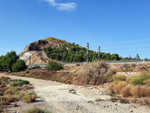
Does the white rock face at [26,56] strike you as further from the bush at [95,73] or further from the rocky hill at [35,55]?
the bush at [95,73]

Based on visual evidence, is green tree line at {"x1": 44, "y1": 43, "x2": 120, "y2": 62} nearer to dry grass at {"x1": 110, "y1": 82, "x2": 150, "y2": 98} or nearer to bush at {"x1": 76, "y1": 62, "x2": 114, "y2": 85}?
bush at {"x1": 76, "y1": 62, "x2": 114, "y2": 85}


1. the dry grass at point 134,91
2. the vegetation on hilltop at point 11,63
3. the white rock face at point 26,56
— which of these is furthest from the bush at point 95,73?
the white rock face at point 26,56

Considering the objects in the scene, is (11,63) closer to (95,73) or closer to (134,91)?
(95,73)

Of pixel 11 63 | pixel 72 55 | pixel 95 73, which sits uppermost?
pixel 72 55

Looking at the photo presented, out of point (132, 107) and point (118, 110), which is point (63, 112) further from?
point (132, 107)

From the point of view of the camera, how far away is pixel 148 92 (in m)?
15.0

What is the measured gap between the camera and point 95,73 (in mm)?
26453

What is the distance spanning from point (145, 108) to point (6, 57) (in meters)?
68.5

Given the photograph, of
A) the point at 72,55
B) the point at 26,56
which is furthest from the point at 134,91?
the point at 26,56

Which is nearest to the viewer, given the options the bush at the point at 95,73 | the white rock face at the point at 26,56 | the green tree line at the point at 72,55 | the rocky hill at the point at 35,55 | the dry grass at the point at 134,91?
the dry grass at the point at 134,91

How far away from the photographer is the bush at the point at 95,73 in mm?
26084

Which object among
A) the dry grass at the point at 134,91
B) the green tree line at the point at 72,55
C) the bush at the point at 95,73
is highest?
the green tree line at the point at 72,55

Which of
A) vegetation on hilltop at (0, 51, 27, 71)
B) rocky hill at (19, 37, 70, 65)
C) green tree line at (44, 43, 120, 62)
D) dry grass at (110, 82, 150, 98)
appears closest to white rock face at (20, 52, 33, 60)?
rocky hill at (19, 37, 70, 65)

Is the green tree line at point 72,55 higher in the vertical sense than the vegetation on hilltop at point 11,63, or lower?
higher
